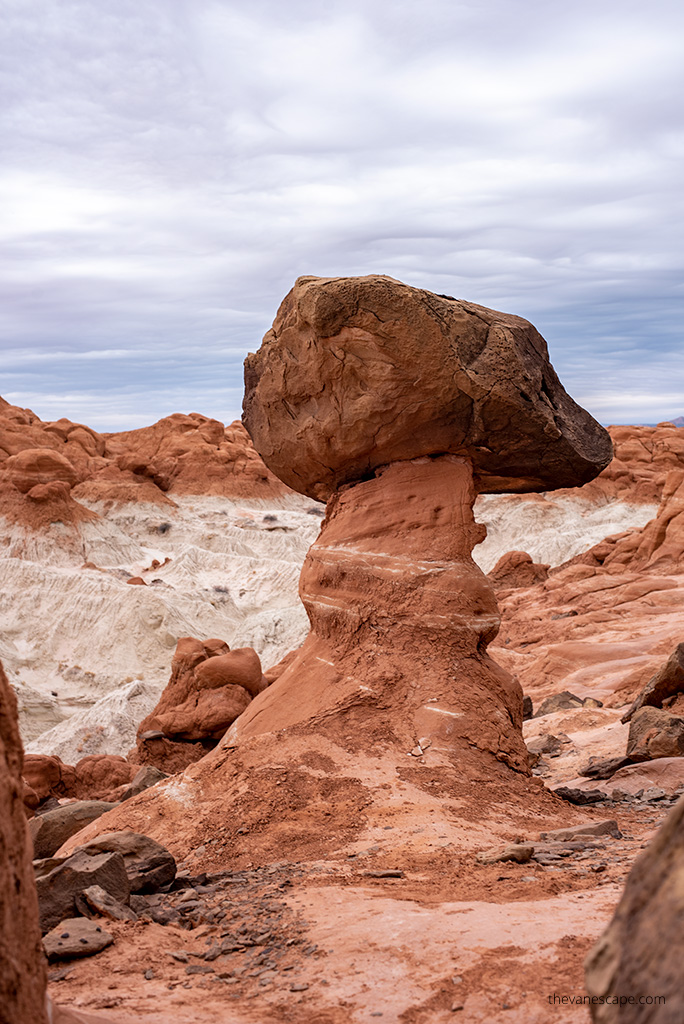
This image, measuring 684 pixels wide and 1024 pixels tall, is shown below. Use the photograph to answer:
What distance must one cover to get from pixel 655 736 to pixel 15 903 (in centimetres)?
743

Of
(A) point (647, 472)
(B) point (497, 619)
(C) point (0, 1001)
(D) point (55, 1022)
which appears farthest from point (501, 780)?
(A) point (647, 472)

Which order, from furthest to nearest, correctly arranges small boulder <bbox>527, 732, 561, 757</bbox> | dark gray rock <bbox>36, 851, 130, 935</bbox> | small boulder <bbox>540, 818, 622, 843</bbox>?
small boulder <bbox>527, 732, 561, 757</bbox>
small boulder <bbox>540, 818, 622, 843</bbox>
dark gray rock <bbox>36, 851, 130, 935</bbox>

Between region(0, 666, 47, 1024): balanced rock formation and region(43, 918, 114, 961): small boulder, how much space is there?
161 centimetres

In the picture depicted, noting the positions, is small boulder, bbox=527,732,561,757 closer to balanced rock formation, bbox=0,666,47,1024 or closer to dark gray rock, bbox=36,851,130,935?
dark gray rock, bbox=36,851,130,935

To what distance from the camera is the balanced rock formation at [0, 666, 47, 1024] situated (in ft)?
7.29

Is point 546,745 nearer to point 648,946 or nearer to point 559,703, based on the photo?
point 559,703

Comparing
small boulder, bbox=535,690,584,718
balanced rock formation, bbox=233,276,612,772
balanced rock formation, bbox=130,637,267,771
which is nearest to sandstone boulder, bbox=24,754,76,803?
balanced rock formation, bbox=130,637,267,771

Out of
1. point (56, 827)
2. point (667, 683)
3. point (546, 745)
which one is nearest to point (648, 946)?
point (56, 827)

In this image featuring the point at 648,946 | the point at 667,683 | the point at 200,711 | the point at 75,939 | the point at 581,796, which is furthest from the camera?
the point at 200,711

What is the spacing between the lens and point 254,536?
118ft

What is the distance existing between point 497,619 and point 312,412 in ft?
8.21

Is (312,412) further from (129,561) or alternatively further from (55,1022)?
(129,561)

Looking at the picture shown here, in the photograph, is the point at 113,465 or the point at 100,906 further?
the point at 113,465

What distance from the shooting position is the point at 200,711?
38.1 feet
